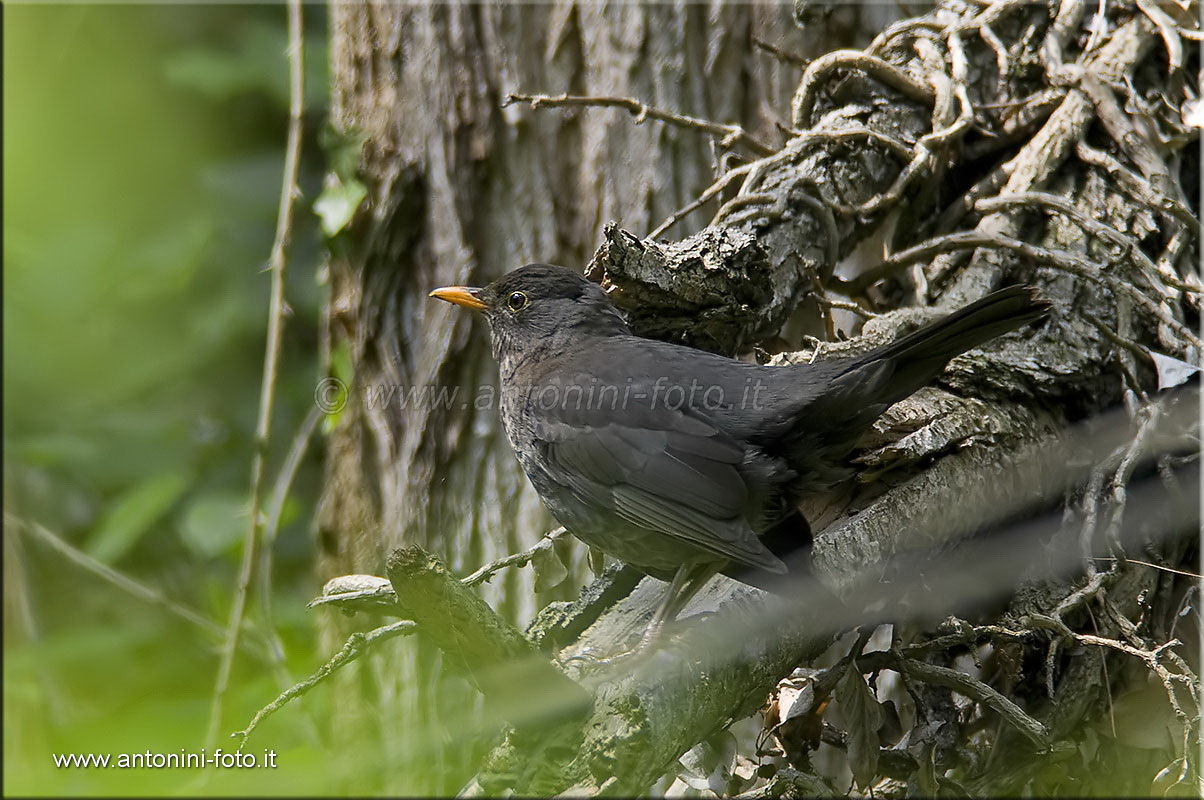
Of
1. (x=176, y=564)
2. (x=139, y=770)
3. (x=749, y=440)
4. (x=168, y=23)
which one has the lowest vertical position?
(x=176, y=564)

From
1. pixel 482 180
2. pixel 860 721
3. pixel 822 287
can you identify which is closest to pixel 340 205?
pixel 482 180

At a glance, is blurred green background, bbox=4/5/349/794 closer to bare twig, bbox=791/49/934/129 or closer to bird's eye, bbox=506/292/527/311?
bird's eye, bbox=506/292/527/311

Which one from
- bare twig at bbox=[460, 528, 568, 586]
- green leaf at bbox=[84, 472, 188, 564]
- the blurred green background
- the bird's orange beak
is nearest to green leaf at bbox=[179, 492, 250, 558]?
the blurred green background

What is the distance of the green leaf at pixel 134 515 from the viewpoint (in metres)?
4.91

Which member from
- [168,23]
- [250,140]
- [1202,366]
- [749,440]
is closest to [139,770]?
[749,440]

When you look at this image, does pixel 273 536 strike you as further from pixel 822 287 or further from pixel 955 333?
pixel 955 333

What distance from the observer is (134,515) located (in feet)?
16.5

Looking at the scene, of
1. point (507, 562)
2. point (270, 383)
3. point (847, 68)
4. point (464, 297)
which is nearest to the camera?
point (507, 562)

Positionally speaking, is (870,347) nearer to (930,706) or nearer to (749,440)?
(749,440)

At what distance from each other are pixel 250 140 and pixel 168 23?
3.09 feet

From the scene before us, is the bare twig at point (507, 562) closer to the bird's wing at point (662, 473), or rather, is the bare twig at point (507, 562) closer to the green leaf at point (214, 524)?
the bird's wing at point (662, 473)

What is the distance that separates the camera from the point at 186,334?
5801mm

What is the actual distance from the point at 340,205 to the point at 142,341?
6.58 feet

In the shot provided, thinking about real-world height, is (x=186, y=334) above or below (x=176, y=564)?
above
